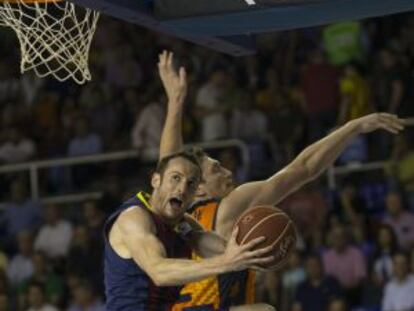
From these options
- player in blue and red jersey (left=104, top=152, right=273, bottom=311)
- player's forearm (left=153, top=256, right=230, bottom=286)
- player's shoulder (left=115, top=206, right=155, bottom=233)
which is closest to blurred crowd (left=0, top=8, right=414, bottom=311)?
player in blue and red jersey (left=104, top=152, right=273, bottom=311)

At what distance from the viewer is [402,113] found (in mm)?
14367

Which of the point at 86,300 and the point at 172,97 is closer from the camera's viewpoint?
the point at 172,97

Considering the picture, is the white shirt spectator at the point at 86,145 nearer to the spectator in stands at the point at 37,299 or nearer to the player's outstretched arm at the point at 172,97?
the spectator in stands at the point at 37,299

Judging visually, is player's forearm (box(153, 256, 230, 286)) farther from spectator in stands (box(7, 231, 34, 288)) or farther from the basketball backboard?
spectator in stands (box(7, 231, 34, 288))

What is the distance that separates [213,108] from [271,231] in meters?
8.46

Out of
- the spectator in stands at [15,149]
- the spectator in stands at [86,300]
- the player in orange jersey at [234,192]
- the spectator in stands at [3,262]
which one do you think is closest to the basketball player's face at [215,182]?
the player in orange jersey at [234,192]

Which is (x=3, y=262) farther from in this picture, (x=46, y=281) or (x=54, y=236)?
(x=46, y=281)

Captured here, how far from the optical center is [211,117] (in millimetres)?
15375

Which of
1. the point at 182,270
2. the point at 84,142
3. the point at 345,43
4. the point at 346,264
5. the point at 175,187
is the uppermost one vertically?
the point at 345,43

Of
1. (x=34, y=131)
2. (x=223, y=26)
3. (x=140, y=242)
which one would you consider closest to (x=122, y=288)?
(x=140, y=242)

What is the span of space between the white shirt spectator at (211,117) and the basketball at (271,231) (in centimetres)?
800

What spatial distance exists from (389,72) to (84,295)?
411 centimetres

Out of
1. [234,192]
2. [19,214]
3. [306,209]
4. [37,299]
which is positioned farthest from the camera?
[19,214]

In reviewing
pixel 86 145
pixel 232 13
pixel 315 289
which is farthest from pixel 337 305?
pixel 86 145
